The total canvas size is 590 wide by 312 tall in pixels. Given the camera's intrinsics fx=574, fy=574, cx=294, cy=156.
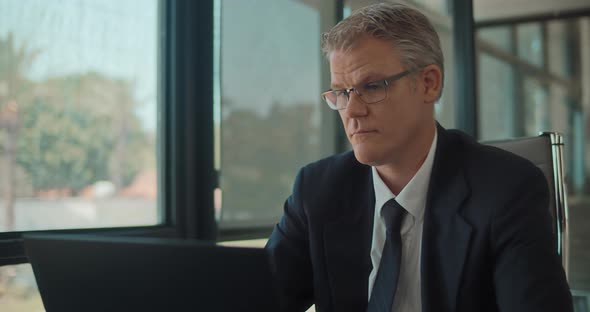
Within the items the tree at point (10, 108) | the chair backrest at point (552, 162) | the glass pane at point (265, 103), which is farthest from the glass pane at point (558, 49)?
the tree at point (10, 108)

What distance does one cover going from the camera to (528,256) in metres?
1.10

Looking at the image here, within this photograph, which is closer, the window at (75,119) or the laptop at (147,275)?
the laptop at (147,275)

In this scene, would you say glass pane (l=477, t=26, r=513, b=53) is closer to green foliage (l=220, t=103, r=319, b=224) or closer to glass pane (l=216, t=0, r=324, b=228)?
glass pane (l=216, t=0, r=324, b=228)

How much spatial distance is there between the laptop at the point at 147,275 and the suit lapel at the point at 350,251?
0.66 meters

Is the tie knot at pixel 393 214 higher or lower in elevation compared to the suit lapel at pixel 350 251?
higher

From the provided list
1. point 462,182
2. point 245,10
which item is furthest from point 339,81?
point 245,10

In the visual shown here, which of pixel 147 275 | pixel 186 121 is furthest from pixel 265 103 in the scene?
pixel 147 275

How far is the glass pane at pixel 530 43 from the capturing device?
4.52 metres

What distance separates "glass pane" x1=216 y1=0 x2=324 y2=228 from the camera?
253 cm

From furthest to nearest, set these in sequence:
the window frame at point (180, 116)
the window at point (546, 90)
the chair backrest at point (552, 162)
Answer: the window at point (546, 90)
the window frame at point (180, 116)
the chair backrest at point (552, 162)

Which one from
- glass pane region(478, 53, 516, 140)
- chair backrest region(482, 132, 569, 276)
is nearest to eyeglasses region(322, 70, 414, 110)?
chair backrest region(482, 132, 569, 276)

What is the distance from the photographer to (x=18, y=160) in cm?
175

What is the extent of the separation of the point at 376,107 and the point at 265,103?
164 centimetres

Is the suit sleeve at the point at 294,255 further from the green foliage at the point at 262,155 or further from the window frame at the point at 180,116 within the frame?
the green foliage at the point at 262,155
